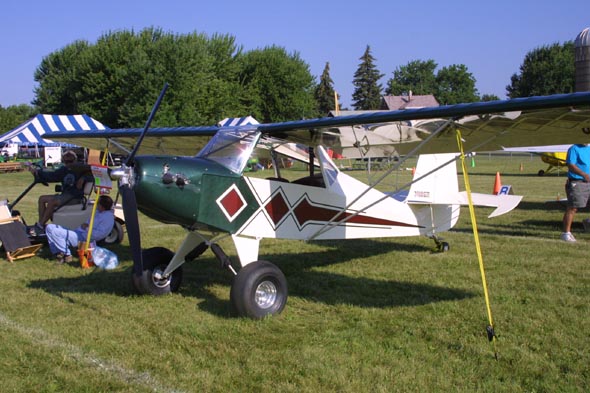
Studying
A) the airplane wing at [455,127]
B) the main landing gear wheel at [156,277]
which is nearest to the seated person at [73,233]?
the airplane wing at [455,127]

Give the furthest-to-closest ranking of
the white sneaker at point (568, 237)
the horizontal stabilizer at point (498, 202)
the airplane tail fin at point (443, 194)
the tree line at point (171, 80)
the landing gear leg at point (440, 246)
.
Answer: the tree line at point (171, 80)
the white sneaker at point (568, 237)
the landing gear leg at point (440, 246)
the airplane tail fin at point (443, 194)
the horizontal stabilizer at point (498, 202)

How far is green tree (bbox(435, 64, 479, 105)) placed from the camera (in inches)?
4569

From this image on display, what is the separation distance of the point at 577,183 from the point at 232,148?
6.72 meters

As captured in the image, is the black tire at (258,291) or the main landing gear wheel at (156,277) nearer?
the black tire at (258,291)

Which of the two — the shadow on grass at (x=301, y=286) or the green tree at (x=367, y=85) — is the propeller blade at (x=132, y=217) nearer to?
the shadow on grass at (x=301, y=286)

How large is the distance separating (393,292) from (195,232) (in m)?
2.46

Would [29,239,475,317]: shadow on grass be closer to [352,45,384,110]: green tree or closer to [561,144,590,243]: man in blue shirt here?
→ [561,144,590,243]: man in blue shirt

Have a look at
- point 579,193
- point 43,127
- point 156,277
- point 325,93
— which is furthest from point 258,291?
point 325,93

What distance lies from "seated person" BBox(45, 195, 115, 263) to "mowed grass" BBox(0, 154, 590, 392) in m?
0.24

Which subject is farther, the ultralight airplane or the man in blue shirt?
the man in blue shirt

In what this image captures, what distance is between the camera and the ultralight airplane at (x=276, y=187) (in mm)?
5344

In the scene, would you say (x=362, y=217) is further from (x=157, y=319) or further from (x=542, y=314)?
(x=157, y=319)

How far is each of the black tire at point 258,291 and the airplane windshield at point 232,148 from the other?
1.17 m

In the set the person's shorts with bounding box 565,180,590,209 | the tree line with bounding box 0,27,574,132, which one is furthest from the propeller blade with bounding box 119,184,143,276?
the tree line with bounding box 0,27,574,132
